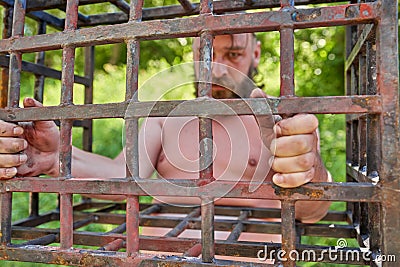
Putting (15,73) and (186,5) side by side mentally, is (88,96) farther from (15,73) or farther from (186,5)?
(15,73)

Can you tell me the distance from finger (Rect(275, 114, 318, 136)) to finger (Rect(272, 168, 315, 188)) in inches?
2.9

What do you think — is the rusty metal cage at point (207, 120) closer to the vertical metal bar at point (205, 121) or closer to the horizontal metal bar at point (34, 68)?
the vertical metal bar at point (205, 121)

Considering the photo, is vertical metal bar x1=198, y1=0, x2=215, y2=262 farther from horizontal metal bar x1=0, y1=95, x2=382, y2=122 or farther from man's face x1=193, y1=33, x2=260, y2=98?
man's face x1=193, y1=33, x2=260, y2=98

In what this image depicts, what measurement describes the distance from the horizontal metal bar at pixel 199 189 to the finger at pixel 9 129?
0.11 m

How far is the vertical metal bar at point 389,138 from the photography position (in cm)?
66

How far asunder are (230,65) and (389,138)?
1.18 meters

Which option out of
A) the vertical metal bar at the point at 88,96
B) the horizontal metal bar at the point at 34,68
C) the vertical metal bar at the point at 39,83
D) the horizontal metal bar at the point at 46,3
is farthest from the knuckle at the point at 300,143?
the vertical metal bar at the point at 88,96

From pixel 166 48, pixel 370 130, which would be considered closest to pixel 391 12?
pixel 370 130

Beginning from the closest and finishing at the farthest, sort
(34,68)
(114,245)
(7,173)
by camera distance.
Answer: (7,173), (114,245), (34,68)

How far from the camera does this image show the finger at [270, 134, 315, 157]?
71 centimetres

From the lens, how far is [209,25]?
74 cm

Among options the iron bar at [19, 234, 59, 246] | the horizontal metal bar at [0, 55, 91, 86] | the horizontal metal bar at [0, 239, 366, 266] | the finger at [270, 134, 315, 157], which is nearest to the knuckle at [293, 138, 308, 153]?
the finger at [270, 134, 315, 157]

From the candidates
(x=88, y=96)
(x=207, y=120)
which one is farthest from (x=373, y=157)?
(x=88, y=96)

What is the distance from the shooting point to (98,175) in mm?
1560
